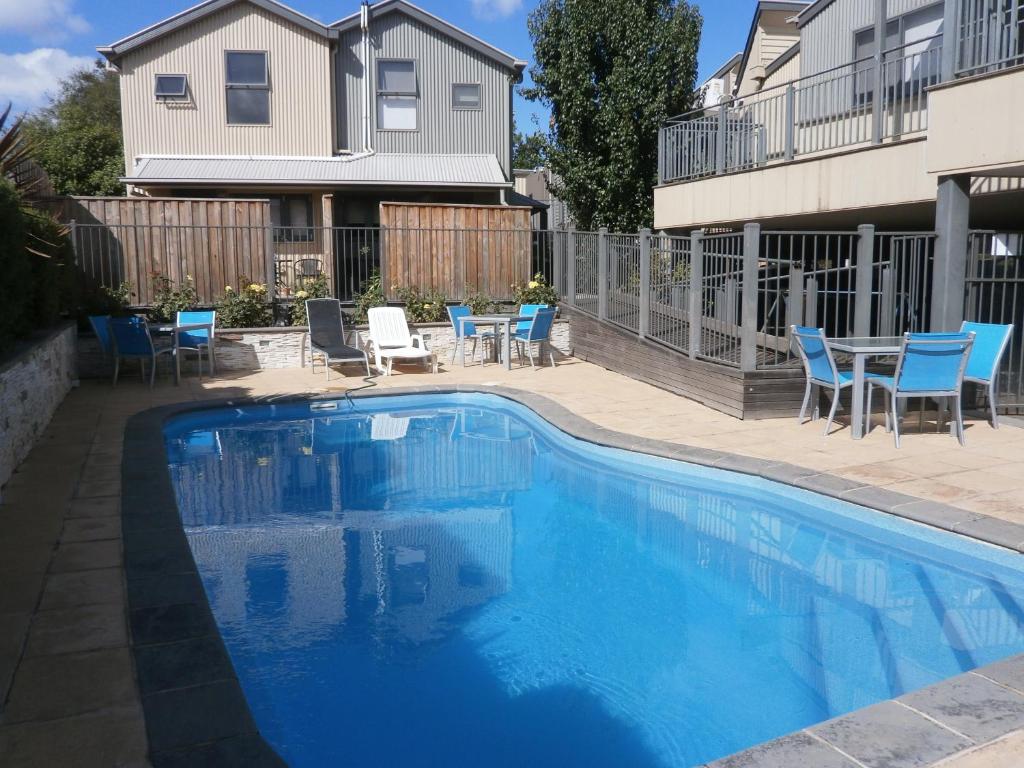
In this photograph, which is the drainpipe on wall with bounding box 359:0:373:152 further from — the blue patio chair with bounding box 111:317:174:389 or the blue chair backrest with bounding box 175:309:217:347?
the blue patio chair with bounding box 111:317:174:389

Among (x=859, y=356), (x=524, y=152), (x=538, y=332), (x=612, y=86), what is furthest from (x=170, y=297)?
(x=524, y=152)

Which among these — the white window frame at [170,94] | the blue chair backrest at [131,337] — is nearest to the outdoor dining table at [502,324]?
the blue chair backrest at [131,337]

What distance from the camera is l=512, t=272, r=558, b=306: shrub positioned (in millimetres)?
15406

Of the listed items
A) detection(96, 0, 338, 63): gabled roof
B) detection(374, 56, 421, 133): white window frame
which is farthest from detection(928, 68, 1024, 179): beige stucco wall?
detection(96, 0, 338, 63): gabled roof

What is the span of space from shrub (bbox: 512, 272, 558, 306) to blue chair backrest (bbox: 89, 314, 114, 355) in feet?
22.2

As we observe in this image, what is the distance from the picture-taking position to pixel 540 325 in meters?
13.4

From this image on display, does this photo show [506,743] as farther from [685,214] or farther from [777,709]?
[685,214]

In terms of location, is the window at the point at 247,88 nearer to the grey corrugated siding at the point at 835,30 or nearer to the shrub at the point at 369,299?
the shrub at the point at 369,299

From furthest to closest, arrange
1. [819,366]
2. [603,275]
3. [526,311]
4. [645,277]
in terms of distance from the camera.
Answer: [526,311], [603,275], [645,277], [819,366]

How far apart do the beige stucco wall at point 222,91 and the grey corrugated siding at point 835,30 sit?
10247 millimetres

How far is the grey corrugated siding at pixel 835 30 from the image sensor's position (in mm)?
13758

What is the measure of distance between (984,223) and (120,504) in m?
13.6

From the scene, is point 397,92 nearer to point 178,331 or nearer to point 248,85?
point 248,85

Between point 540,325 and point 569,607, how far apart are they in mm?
8502
